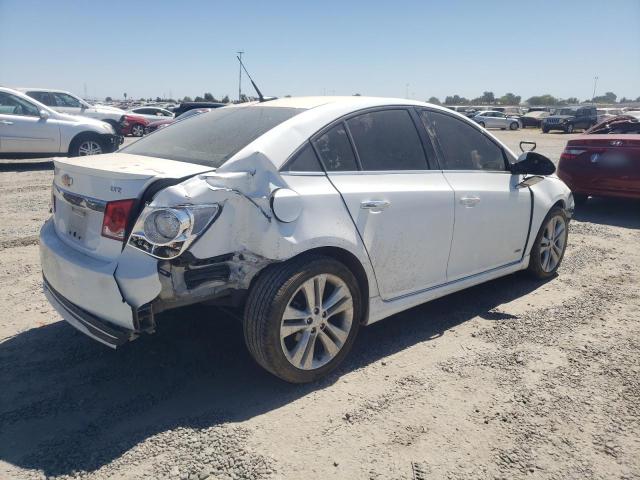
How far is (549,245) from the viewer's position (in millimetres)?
4953

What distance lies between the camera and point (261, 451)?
2.51m

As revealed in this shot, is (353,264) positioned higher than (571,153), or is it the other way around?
(571,153)

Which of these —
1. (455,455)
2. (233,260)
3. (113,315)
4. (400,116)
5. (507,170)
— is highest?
(400,116)

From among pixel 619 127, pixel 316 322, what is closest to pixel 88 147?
pixel 316 322

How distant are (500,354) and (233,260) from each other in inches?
77.0

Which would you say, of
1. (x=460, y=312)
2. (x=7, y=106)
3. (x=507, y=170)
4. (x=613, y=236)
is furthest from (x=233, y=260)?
(x=7, y=106)

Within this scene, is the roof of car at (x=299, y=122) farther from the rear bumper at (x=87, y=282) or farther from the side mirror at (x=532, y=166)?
the side mirror at (x=532, y=166)

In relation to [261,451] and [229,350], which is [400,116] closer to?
[229,350]

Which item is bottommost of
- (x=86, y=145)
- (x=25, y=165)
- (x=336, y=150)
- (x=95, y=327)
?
(x=95, y=327)

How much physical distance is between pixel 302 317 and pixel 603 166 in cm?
651

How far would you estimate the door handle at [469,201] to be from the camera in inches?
149

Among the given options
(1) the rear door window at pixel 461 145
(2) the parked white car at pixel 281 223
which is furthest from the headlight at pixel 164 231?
(1) the rear door window at pixel 461 145

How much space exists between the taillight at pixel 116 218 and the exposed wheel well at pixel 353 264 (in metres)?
0.97

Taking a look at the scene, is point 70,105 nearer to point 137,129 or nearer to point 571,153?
point 137,129
